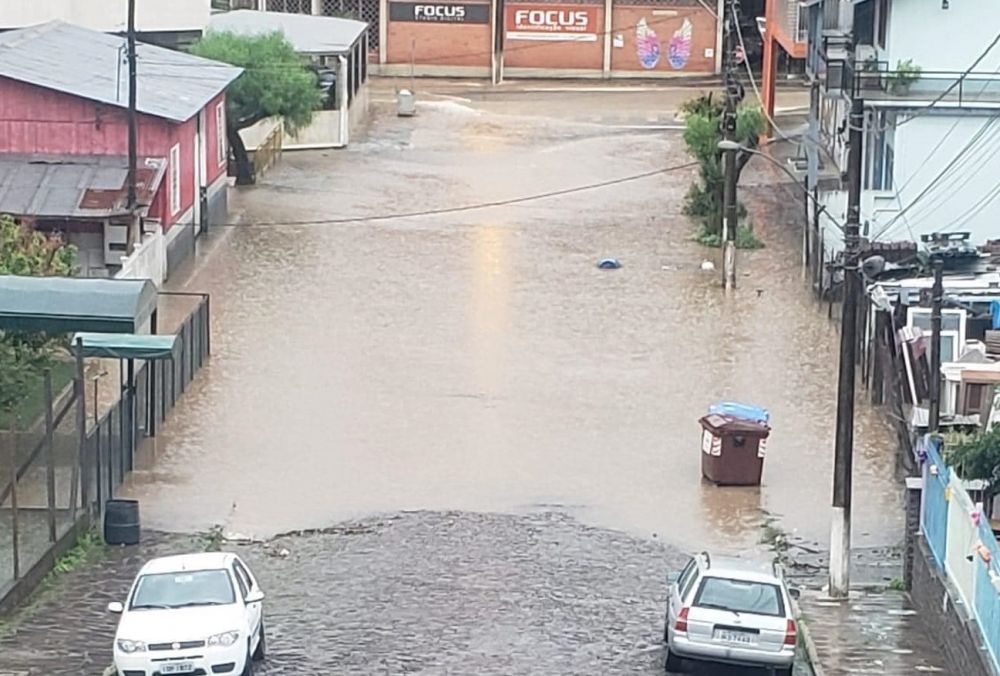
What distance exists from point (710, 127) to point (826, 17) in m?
3.78

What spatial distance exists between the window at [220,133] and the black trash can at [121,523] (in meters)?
26.7

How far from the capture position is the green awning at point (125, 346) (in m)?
27.2

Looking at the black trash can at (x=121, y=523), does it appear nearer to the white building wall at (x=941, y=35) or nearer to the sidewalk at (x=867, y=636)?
the sidewalk at (x=867, y=636)

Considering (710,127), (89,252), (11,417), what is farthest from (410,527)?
(710,127)

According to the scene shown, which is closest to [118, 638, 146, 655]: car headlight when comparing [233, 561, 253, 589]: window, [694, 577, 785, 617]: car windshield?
[233, 561, 253, 589]: window

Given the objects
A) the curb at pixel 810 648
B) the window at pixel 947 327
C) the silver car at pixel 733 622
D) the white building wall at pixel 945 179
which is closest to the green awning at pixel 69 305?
the silver car at pixel 733 622

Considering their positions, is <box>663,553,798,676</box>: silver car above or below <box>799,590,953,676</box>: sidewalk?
above

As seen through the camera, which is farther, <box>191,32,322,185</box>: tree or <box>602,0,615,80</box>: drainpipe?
<box>602,0,615,80</box>: drainpipe

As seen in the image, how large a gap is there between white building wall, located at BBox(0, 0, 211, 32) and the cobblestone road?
116ft

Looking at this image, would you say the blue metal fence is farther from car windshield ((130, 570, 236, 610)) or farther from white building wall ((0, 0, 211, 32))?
white building wall ((0, 0, 211, 32))

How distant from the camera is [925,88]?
136ft

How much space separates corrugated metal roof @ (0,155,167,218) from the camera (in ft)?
127

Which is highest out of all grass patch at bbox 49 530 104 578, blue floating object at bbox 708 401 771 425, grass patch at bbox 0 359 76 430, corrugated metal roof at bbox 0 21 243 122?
corrugated metal roof at bbox 0 21 243 122

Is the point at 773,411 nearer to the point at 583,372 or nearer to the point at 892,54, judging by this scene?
the point at 583,372
